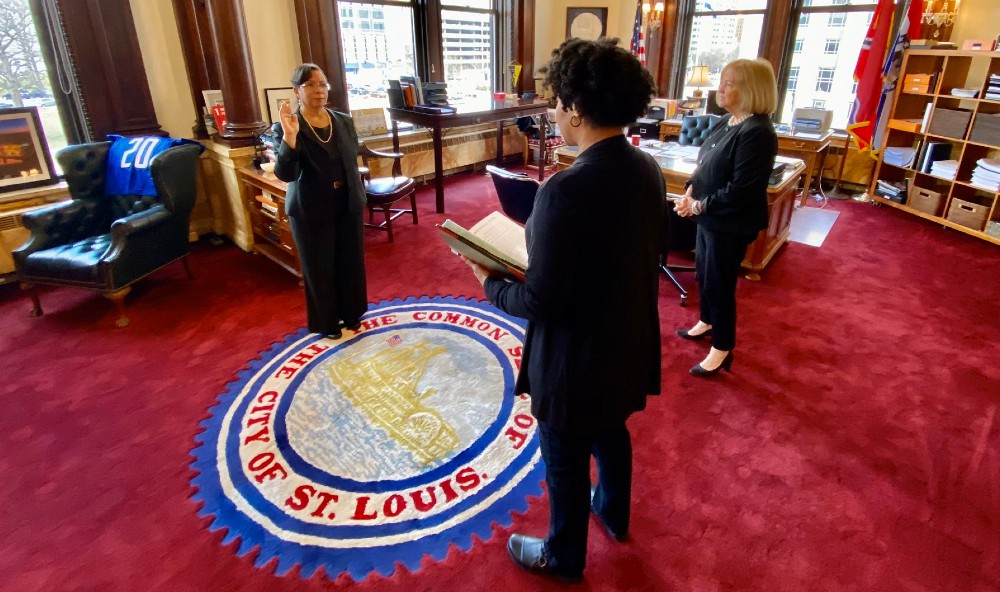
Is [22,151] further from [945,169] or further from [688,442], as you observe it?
[945,169]

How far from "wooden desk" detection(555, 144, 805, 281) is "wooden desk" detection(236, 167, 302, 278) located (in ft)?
6.46

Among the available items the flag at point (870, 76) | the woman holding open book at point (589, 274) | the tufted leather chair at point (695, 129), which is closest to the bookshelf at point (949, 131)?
the flag at point (870, 76)

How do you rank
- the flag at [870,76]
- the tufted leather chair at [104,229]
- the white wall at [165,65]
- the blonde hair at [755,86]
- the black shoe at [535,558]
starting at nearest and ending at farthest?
the black shoe at [535,558] → the blonde hair at [755,86] → the tufted leather chair at [104,229] → the white wall at [165,65] → the flag at [870,76]

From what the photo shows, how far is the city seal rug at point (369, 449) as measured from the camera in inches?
75.7

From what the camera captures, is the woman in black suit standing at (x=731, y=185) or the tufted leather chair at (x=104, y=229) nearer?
the woman in black suit standing at (x=731, y=185)

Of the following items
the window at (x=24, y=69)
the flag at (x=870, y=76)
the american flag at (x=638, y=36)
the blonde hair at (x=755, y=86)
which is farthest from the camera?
the american flag at (x=638, y=36)

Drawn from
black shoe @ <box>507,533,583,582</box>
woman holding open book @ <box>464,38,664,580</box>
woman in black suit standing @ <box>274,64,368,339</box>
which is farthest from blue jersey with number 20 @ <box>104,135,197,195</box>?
black shoe @ <box>507,533,583,582</box>

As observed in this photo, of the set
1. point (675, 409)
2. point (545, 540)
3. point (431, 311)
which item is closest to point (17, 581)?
point (545, 540)

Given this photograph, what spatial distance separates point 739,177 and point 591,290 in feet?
4.72

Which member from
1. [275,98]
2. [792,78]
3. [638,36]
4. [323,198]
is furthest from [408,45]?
[792,78]

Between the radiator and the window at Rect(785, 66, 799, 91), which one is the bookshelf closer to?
the window at Rect(785, 66, 799, 91)

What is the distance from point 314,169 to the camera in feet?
8.54

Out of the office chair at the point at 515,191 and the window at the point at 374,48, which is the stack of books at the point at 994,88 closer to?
the office chair at the point at 515,191

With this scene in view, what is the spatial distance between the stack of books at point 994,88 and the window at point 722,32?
93.0 inches
